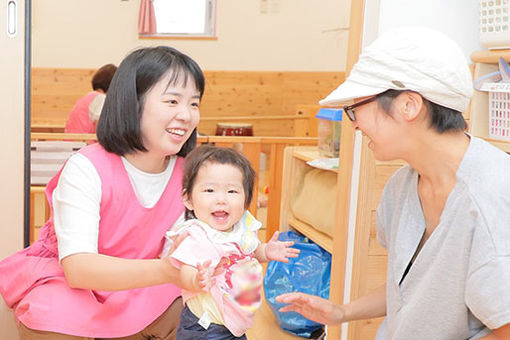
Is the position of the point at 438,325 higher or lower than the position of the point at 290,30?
lower

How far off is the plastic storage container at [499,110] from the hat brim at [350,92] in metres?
0.69

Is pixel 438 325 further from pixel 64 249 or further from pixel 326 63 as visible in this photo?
pixel 326 63

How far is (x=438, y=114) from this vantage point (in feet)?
4.31

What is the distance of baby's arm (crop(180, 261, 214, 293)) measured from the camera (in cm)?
128

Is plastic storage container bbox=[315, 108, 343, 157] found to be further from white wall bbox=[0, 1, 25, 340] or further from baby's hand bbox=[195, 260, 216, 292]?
baby's hand bbox=[195, 260, 216, 292]

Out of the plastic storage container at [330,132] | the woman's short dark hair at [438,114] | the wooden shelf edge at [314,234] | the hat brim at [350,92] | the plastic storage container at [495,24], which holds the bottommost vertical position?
the wooden shelf edge at [314,234]

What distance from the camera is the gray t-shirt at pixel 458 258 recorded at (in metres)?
1.20

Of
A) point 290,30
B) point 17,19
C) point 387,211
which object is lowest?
point 387,211

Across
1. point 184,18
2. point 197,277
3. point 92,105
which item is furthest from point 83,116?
point 197,277

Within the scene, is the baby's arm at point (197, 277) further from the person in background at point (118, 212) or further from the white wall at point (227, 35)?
the white wall at point (227, 35)

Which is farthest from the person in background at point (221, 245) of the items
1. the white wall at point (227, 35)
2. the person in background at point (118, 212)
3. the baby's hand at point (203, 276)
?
the white wall at point (227, 35)

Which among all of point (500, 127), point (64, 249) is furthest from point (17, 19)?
point (500, 127)

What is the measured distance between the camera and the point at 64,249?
1.57m

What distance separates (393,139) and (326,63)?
6.66 meters
